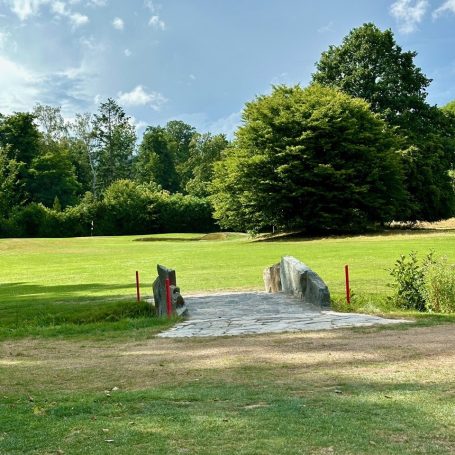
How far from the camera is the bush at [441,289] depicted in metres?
13.1

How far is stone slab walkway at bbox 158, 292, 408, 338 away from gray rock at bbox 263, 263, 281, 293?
1253 millimetres

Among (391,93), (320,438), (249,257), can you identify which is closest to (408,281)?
(320,438)

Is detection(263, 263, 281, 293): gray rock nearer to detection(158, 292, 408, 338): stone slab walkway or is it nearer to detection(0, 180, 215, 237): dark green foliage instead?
detection(158, 292, 408, 338): stone slab walkway

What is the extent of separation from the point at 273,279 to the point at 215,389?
1060 cm

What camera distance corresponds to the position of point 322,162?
4347 cm

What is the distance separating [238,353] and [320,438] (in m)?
3.89

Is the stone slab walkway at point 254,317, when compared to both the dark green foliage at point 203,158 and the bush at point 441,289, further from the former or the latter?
the dark green foliage at point 203,158

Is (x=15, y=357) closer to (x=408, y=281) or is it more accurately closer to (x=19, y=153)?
(x=408, y=281)

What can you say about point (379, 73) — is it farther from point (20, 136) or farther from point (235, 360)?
point (235, 360)

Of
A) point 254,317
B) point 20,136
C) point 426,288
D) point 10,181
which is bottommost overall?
point 254,317

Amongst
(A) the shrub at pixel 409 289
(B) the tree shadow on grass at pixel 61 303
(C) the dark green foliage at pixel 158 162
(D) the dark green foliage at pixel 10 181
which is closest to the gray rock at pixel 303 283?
(A) the shrub at pixel 409 289

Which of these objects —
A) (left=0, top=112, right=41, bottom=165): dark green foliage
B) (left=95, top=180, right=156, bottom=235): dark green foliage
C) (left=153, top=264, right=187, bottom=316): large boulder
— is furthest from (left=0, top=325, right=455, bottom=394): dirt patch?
(left=0, top=112, right=41, bottom=165): dark green foliage

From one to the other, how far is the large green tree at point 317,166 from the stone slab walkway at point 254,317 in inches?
1137

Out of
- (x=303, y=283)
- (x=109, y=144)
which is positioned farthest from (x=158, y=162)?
(x=303, y=283)
